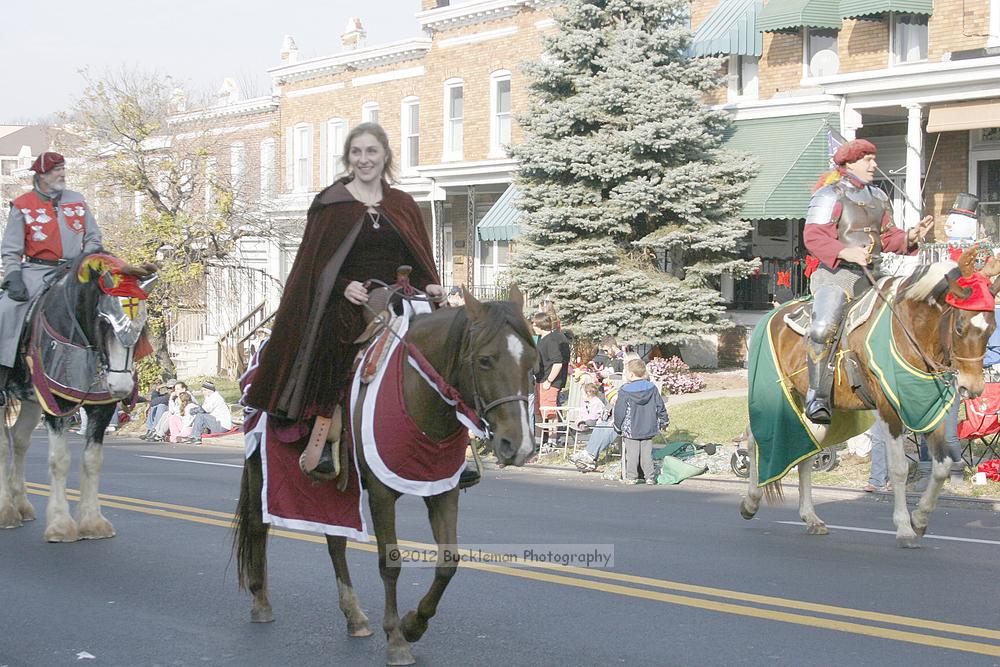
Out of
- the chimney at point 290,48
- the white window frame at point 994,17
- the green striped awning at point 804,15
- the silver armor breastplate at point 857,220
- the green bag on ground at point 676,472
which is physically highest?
the chimney at point 290,48

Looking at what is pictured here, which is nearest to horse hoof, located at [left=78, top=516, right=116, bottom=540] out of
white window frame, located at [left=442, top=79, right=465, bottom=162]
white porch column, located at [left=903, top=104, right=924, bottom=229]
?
white porch column, located at [left=903, top=104, right=924, bottom=229]

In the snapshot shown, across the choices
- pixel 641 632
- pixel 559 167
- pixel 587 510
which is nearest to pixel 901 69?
pixel 559 167

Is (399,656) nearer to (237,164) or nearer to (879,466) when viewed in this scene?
(879,466)

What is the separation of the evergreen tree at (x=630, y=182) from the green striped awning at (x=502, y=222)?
140 inches

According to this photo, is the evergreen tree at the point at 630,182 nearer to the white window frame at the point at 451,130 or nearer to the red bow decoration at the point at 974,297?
the white window frame at the point at 451,130

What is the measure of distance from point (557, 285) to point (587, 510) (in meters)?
12.6

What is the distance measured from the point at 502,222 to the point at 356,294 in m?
23.7

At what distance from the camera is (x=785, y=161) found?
24641 mm

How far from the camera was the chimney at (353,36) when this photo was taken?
4144 centimetres

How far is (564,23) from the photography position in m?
26.4

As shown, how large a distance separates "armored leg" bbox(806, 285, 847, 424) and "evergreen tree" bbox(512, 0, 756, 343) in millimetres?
13594

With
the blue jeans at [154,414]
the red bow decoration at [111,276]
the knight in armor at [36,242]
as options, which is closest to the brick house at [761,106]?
the blue jeans at [154,414]

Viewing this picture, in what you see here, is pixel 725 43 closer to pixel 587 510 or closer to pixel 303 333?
pixel 587 510

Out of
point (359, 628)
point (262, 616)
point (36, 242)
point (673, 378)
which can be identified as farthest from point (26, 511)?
point (673, 378)
